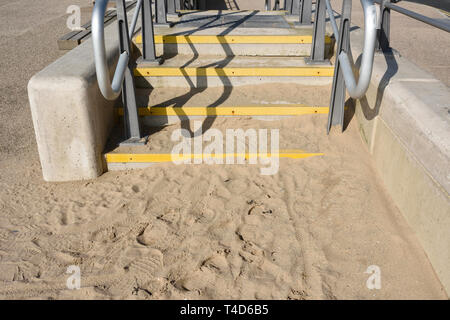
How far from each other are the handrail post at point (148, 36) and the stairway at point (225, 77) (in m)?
0.11

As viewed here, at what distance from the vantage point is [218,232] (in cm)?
276

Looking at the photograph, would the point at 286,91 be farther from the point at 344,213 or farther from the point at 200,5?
the point at 200,5

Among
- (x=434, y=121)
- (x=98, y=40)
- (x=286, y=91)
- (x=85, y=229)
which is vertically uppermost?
(x=98, y=40)

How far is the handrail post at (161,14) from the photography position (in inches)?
203

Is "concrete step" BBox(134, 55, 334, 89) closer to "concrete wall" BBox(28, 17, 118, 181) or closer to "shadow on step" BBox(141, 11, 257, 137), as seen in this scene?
"shadow on step" BBox(141, 11, 257, 137)

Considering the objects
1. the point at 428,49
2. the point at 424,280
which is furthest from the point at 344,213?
the point at 428,49

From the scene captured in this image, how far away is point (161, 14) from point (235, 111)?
2.05 metres

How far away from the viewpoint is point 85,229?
9.39 ft

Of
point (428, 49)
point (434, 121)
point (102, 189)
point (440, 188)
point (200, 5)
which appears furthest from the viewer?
point (200, 5)

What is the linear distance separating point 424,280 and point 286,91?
239cm

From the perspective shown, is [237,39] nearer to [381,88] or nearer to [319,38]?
[319,38]

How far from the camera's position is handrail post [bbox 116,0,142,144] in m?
3.40

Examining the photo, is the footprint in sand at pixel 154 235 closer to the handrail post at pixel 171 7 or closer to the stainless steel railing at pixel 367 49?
the stainless steel railing at pixel 367 49

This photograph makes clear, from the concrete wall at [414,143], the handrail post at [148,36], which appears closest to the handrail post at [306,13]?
the concrete wall at [414,143]
